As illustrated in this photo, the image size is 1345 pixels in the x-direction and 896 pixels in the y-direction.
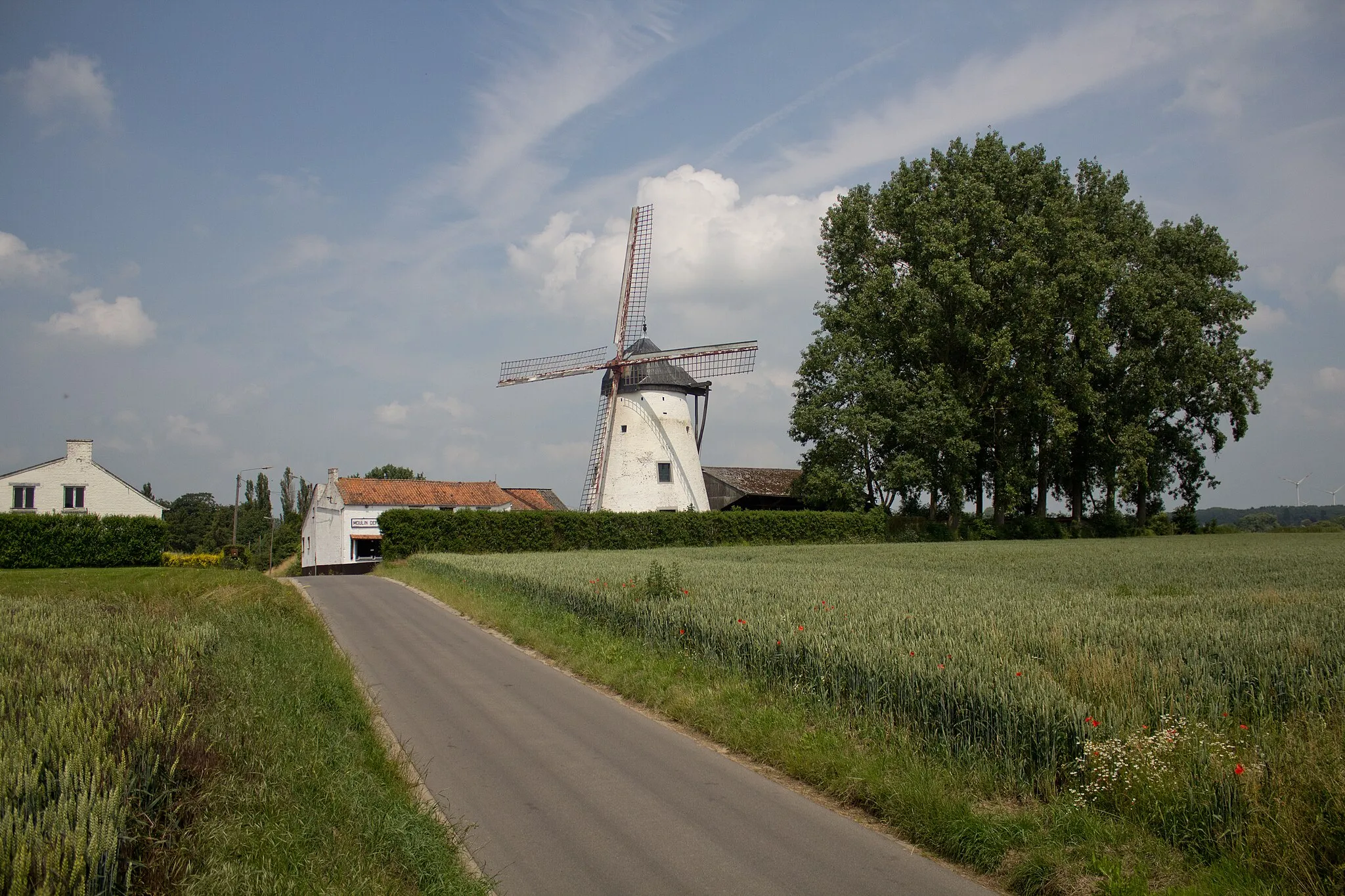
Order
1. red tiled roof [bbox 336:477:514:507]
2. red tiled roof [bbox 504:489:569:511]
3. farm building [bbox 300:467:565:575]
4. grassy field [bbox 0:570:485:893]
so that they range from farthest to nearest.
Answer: red tiled roof [bbox 504:489:569:511] → red tiled roof [bbox 336:477:514:507] → farm building [bbox 300:467:565:575] → grassy field [bbox 0:570:485:893]

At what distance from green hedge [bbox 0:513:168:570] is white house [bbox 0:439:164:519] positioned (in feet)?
33.4

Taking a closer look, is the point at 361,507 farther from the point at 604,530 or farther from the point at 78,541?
the point at 604,530

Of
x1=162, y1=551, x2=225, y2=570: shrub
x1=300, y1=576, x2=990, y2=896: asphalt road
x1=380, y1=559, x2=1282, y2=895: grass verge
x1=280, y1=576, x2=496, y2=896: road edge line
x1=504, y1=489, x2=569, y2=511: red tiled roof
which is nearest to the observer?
x1=380, y1=559, x2=1282, y2=895: grass verge

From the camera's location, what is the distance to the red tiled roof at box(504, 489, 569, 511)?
69.5 m

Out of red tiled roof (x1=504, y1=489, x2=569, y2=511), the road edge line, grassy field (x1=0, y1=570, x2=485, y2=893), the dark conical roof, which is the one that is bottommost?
the road edge line

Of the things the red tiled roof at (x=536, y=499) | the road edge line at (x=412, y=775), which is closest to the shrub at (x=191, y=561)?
the red tiled roof at (x=536, y=499)

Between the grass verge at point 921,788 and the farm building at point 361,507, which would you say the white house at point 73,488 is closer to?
the farm building at point 361,507

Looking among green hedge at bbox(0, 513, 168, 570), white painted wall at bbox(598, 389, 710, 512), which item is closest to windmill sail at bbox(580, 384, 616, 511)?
white painted wall at bbox(598, 389, 710, 512)

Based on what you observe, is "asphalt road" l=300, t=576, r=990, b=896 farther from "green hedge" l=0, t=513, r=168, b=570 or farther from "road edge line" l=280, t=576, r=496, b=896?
"green hedge" l=0, t=513, r=168, b=570

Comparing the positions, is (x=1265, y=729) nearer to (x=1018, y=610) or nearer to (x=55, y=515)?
(x=1018, y=610)

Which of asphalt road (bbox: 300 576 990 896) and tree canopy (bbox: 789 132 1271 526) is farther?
tree canopy (bbox: 789 132 1271 526)

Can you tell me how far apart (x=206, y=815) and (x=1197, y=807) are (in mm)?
6889

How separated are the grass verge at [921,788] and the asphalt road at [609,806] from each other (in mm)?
313

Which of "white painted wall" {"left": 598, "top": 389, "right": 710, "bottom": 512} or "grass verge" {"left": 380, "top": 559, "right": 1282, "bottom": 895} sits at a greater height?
"white painted wall" {"left": 598, "top": 389, "right": 710, "bottom": 512}
